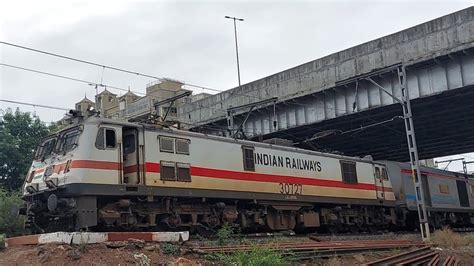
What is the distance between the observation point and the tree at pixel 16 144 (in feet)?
97.3

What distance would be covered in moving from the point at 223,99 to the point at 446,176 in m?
16.3

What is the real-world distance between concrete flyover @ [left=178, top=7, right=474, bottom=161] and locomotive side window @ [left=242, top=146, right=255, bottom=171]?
2.93 metres

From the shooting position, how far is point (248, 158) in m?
19.0

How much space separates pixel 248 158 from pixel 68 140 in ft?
22.3

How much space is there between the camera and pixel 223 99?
1490 inches

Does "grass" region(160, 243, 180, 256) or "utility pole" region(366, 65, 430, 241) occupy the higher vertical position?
"utility pole" region(366, 65, 430, 241)

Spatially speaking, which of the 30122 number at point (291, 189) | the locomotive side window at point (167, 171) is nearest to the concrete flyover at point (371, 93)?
the 30122 number at point (291, 189)

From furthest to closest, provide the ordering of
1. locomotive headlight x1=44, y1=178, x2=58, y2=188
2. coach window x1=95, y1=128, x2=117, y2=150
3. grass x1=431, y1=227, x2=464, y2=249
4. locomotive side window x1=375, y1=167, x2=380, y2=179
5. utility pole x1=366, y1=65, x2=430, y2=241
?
locomotive side window x1=375, y1=167, x2=380, y2=179 → utility pole x1=366, y1=65, x2=430, y2=241 → grass x1=431, y1=227, x2=464, y2=249 → coach window x1=95, y1=128, x2=117, y2=150 → locomotive headlight x1=44, y1=178, x2=58, y2=188

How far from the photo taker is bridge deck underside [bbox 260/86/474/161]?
3117 cm

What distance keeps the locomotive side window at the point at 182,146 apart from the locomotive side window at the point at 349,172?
9.66m

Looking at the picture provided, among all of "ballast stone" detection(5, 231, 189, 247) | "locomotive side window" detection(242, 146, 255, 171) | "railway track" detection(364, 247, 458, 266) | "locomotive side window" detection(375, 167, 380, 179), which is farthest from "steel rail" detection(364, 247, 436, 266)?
"locomotive side window" detection(375, 167, 380, 179)

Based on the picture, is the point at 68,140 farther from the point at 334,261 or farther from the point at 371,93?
the point at 371,93

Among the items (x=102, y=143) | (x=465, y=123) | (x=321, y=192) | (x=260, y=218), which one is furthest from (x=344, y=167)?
(x=465, y=123)

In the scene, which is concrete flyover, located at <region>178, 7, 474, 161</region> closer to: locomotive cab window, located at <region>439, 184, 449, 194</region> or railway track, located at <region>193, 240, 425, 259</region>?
locomotive cab window, located at <region>439, 184, 449, 194</region>
